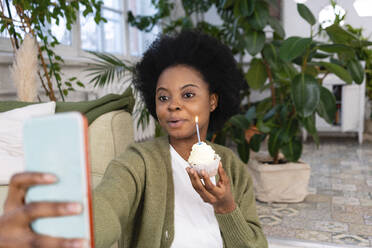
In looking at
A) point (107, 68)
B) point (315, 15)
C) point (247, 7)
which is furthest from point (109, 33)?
point (315, 15)

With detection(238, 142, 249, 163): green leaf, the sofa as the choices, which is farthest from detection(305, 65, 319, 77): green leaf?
the sofa

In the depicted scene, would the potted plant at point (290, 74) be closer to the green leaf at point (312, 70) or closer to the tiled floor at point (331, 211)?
the green leaf at point (312, 70)

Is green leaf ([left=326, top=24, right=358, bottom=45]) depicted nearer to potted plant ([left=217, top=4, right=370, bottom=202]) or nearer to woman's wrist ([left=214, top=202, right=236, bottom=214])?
potted plant ([left=217, top=4, right=370, bottom=202])

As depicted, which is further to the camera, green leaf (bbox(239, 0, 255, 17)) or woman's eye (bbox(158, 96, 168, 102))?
green leaf (bbox(239, 0, 255, 17))

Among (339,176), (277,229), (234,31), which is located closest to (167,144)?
(277,229)

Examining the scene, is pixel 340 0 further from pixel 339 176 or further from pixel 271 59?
pixel 271 59

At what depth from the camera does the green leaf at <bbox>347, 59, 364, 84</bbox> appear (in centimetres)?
224

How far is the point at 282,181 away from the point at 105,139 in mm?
1569

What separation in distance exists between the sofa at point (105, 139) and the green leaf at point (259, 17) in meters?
1.34

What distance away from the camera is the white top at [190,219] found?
0.89 meters

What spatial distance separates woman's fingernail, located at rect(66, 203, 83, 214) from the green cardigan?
1.40 ft

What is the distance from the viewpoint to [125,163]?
2.75 feet

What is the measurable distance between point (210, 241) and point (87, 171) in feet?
2.14

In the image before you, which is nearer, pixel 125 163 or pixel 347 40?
pixel 125 163
